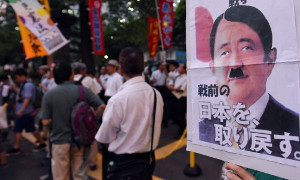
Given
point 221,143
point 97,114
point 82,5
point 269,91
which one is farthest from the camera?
point 82,5

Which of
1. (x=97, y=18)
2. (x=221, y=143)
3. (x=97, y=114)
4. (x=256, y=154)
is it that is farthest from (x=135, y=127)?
(x=97, y=18)

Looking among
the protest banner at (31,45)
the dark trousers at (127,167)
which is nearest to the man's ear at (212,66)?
the dark trousers at (127,167)

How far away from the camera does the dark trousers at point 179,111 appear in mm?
5125

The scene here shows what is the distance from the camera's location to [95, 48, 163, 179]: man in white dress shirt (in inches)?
69.0

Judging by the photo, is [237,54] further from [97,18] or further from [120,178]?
[97,18]

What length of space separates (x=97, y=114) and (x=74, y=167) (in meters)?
0.72

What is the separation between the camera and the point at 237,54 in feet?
2.48

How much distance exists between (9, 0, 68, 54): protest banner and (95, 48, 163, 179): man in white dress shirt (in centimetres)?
210

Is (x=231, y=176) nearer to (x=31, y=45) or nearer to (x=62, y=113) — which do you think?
(x=62, y=113)

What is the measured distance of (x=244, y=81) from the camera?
737 millimetres

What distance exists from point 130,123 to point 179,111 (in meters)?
3.51

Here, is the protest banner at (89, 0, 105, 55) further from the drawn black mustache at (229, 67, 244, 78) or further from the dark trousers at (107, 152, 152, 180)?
the drawn black mustache at (229, 67, 244, 78)

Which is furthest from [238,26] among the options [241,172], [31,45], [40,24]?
[31,45]

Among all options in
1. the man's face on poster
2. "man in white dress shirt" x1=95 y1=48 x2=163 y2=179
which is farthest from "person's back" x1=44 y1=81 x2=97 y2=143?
the man's face on poster
